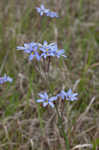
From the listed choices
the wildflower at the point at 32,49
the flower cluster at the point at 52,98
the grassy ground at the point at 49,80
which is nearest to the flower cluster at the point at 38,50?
the wildflower at the point at 32,49

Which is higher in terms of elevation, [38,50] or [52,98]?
[38,50]

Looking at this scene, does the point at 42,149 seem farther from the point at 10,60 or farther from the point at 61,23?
the point at 61,23

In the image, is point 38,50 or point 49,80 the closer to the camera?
point 38,50

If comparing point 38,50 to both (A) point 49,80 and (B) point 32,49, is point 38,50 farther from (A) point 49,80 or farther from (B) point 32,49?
(A) point 49,80

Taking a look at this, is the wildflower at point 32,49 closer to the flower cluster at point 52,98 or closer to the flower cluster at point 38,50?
the flower cluster at point 38,50

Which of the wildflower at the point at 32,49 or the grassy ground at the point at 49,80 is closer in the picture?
the wildflower at the point at 32,49

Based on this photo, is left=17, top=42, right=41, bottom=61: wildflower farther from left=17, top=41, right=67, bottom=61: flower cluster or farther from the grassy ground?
the grassy ground

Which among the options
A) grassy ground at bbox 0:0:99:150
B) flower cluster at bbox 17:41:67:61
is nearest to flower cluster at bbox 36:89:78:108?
grassy ground at bbox 0:0:99:150

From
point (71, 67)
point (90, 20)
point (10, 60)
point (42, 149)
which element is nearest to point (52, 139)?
point (42, 149)

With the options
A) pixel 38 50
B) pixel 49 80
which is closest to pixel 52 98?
pixel 38 50
